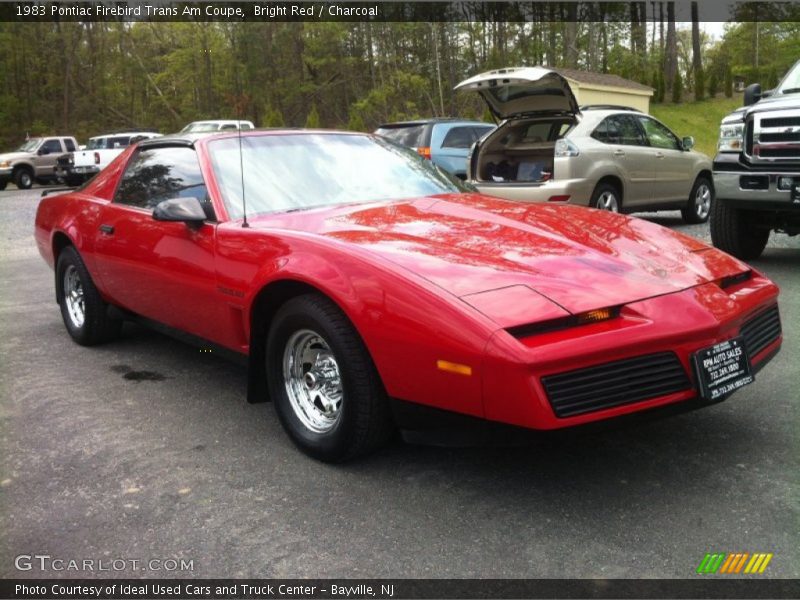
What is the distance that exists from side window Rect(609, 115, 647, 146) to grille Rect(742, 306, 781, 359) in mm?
6291

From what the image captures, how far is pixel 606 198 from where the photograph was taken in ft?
29.1

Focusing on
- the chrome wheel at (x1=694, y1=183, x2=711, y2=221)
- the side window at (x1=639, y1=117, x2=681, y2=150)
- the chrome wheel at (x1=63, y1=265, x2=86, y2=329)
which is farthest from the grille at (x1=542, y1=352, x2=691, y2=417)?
the chrome wheel at (x1=694, y1=183, x2=711, y2=221)

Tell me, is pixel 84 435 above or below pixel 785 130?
below

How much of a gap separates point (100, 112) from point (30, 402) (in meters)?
50.5

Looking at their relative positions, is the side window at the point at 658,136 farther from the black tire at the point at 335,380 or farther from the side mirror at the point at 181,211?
the black tire at the point at 335,380

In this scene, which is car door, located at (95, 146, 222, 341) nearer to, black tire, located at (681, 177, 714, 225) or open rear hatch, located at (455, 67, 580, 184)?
open rear hatch, located at (455, 67, 580, 184)

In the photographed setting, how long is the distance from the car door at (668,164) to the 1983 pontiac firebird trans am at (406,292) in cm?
598

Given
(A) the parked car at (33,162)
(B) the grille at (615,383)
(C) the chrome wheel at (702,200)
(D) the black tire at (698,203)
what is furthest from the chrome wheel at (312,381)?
(A) the parked car at (33,162)

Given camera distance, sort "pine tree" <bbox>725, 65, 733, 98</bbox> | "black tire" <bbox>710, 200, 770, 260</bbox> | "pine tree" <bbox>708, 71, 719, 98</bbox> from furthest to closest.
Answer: "pine tree" <bbox>708, 71, 719, 98</bbox> < "pine tree" <bbox>725, 65, 733, 98</bbox> < "black tire" <bbox>710, 200, 770, 260</bbox>

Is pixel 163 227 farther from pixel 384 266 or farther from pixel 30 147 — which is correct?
pixel 30 147

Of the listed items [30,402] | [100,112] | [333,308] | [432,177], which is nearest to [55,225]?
[30,402]

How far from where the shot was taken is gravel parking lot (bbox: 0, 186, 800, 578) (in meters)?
2.40

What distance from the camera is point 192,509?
9.21 ft

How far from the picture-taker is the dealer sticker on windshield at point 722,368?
260cm
